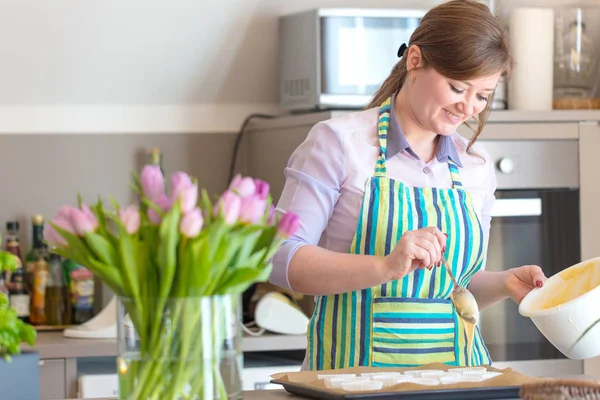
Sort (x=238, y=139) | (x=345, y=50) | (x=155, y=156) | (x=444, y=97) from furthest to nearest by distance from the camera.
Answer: (x=238, y=139)
(x=155, y=156)
(x=345, y=50)
(x=444, y=97)

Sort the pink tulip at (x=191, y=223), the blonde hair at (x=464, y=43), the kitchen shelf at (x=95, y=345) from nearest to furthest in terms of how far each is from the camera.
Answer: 1. the pink tulip at (x=191, y=223)
2. the blonde hair at (x=464, y=43)
3. the kitchen shelf at (x=95, y=345)

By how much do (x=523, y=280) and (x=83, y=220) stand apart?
87 cm

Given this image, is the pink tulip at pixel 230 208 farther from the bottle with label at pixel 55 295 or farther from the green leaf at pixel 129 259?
the bottle with label at pixel 55 295

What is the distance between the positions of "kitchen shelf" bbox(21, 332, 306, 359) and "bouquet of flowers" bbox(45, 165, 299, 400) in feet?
4.67

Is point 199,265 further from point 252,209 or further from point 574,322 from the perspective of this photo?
point 574,322

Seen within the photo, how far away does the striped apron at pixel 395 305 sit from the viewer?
5.39ft

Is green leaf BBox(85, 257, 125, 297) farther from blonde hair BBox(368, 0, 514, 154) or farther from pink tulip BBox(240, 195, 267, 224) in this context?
blonde hair BBox(368, 0, 514, 154)

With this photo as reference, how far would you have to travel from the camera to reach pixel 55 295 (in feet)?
8.98

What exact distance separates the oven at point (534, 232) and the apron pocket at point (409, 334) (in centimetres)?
107

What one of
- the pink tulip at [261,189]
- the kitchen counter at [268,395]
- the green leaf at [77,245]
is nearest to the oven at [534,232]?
the kitchen counter at [268,395]

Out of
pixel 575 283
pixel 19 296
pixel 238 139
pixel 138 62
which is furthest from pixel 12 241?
pixel 575 283

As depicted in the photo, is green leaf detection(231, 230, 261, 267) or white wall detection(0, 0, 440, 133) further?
white wall detection(0, 0, 440, 133)

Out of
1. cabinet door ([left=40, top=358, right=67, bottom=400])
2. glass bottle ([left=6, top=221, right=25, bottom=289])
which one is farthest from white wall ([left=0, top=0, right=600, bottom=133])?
cabinet door ([left=40, top=358, right=67, bottom=400])

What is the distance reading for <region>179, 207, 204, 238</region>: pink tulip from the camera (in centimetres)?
99
